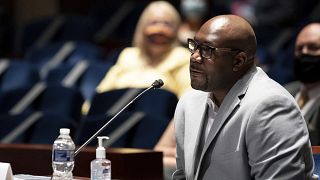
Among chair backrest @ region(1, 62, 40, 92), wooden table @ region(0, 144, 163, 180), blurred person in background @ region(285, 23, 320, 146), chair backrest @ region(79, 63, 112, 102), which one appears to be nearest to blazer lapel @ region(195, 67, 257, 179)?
wooden table @ region(0, 144, 163, 180)

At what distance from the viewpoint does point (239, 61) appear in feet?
7.17

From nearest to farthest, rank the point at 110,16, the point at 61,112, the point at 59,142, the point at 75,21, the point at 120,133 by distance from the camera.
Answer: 1. the point at 59,142
2. the point at 120,133
3. the point at 61,112
4. the point at 75,21
5. the point at 110,16

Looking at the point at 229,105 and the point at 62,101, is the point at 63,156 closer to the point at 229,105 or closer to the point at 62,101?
the point at 229,105

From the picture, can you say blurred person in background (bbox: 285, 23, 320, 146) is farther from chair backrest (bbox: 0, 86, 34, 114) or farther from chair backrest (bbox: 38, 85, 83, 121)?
chair backrest (bbox: 0, 86, 34, 114)

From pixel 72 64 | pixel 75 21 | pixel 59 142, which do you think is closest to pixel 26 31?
pixel 75 21

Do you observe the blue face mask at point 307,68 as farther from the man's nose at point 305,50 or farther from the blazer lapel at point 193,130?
the blazer lapel at point 193,130

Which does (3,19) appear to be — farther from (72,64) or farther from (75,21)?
(72,64)

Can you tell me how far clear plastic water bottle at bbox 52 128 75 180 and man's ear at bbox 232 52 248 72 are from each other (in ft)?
1.63

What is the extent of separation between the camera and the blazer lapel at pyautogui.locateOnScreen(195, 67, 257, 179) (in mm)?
2176

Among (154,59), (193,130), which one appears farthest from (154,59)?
(193,130)

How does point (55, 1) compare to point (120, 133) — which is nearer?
point (120, 133)

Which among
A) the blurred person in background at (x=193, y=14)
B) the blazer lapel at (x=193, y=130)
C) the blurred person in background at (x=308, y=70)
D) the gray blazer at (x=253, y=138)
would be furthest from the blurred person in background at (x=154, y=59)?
the gray blazer at (x=253, y=138)

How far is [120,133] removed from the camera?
11.4ft

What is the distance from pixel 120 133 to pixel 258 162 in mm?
1473
